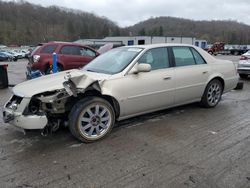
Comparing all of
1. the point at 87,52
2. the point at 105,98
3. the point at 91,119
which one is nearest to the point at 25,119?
the point at 91,119

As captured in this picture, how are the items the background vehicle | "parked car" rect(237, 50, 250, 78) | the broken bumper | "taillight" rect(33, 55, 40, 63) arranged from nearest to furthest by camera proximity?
1. the broken bumper
2. "taillight" rect(33, 55, 40, 63)
3. "parked car" rect(237, 50, 250, 78)
4. the background vehicle

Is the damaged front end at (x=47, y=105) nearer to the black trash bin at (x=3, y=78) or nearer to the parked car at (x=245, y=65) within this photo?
the black trash bin at (x=3, y=78)

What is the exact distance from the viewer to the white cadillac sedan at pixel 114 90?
13.0 ft

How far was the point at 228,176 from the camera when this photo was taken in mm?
3107

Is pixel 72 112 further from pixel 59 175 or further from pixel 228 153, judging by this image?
pixel 228 153

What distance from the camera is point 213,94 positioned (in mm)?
6059

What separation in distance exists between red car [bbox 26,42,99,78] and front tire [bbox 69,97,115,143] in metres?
6.09

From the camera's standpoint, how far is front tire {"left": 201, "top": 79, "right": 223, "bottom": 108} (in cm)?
590

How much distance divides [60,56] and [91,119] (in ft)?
21.7

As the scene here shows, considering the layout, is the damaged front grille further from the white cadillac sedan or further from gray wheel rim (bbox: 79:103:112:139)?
gray wheel rim (bbox: 79:103:112:139)

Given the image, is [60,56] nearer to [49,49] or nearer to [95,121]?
[49,49]

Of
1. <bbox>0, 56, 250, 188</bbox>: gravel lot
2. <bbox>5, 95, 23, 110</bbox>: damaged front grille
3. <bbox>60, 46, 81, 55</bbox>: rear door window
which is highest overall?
<bbox>60, 46, 81, 55</bbox>: rear door window

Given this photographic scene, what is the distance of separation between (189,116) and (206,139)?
1.28m

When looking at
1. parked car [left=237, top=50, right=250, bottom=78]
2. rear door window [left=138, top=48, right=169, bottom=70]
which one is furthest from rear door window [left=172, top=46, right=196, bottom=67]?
parked car [left=237, top=50, right=250, bottom=78]
